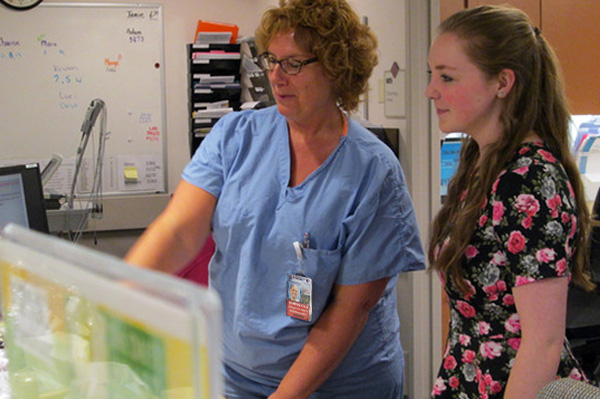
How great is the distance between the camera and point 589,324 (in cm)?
253

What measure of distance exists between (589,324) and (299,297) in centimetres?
153

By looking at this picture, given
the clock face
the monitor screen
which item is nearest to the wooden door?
the monitor screen

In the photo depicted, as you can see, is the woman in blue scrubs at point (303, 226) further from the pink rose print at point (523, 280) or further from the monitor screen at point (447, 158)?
the monitor screen at point (447, 158)

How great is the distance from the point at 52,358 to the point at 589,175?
350 centimetres

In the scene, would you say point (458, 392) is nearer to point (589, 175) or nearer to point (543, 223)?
point (543, 223)

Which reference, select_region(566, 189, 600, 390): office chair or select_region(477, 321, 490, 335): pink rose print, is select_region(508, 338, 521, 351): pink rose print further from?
select_region(566, 189, 600, 390): office chair

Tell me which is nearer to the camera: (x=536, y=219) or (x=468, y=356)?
(x=536, y=219)

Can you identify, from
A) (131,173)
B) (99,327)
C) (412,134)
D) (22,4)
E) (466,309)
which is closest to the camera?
(99,327)

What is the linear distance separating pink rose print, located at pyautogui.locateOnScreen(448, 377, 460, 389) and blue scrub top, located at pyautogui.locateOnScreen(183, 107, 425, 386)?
9.2 inches

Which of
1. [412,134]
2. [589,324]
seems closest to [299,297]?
[589,324]

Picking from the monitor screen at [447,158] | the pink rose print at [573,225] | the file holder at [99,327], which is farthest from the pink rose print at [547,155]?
the monitor screen at [447,158]

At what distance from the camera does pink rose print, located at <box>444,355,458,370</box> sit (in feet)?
4.50

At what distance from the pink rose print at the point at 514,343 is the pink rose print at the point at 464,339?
0.28 ft

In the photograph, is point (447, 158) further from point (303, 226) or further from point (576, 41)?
point (303, 226)
